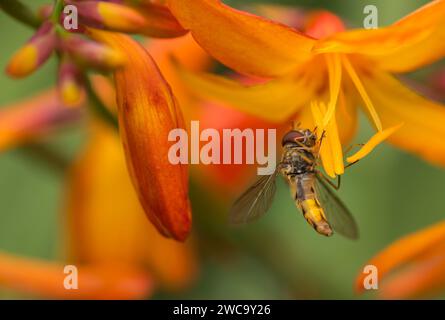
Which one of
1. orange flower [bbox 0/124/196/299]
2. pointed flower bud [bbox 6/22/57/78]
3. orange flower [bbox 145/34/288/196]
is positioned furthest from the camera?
orange flower [bbox 0/124/196/299]

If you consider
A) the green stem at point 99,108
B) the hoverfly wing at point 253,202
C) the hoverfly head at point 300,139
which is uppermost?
the green stem at point 99,108

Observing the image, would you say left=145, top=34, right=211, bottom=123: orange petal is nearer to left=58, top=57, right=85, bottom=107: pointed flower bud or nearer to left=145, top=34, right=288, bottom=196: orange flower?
left=145, top=34, right=288, bottom=196: orange flower

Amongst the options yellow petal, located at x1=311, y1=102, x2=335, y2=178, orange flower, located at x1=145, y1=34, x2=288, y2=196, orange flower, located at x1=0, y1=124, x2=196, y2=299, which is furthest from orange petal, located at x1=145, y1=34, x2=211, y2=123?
yellow petal, located at x1=311, y1=102, x2=335, y2=178

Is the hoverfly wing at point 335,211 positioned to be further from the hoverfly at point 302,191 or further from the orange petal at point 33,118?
the orange petal at point 33,118

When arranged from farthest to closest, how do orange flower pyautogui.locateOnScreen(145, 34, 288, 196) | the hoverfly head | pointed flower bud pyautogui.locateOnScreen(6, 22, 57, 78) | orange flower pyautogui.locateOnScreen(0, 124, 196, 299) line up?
orange flower pyautogui.locateOnScreen(0, 124, 196, 299)
orange flower pyautogui.locateOnScreen(145, 34, 288, 196)
the hoverfly head
pointed flower bud pyautogui.locateOnScreen(6, 22, 57, 78)

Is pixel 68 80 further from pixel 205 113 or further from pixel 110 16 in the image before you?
pixel 205 113

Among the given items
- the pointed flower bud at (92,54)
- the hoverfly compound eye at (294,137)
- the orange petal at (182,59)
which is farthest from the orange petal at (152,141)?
the orange petal at (182,59)

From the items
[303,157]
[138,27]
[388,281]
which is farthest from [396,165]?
[138,27]
